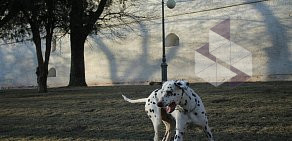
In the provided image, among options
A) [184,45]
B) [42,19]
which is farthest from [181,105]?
[184,45]

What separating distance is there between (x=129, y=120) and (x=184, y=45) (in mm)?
21626

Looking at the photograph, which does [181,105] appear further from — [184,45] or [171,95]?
[184,45]

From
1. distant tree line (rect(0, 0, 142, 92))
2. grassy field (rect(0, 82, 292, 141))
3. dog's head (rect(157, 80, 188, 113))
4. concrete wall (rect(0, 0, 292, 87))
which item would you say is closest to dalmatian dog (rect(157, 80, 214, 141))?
dog's head (rect(157, 80, 188, 113))

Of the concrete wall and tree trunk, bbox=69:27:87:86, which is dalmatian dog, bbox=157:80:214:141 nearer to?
tree trunk, bbox=69:27:87:86

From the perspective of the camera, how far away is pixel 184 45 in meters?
31.8

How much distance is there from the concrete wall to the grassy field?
15.3m

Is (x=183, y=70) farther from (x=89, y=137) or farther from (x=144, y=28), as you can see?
(x=89, y=137)

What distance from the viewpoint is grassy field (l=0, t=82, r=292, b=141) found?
878 cm

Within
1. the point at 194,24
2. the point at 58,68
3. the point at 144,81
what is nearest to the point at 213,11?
the point at 194,24

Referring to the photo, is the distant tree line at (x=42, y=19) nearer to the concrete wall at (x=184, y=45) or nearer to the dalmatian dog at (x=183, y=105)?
the concrete wall at (x=184, y=45)

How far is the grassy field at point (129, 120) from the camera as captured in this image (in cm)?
878

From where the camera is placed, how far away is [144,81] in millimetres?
33531

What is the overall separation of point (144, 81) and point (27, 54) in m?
12.5

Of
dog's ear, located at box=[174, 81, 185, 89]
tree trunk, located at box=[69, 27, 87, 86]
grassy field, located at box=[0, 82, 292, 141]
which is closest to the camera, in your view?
dog's ear, located at box=[174, 81, 185, 89]
